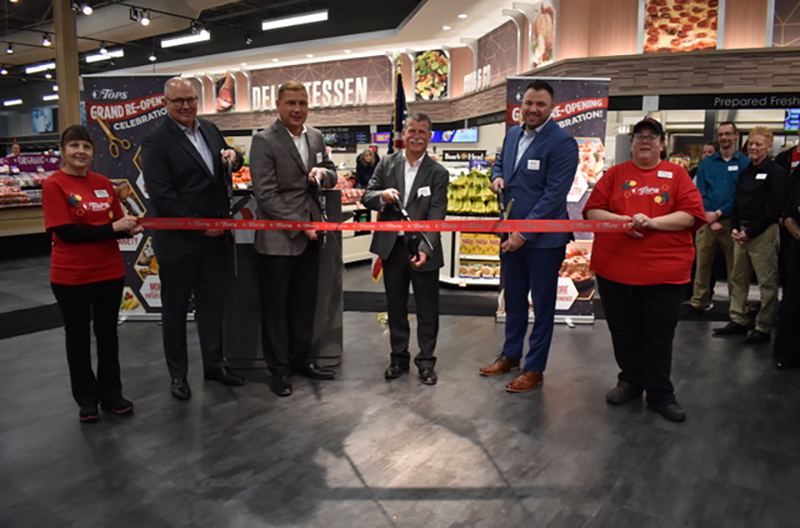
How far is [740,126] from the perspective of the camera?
8695mm

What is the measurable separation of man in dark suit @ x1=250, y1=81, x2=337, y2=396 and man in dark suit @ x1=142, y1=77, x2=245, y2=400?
0.27 meters

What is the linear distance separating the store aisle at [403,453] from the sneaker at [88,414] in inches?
2.6

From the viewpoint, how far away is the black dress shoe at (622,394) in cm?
350

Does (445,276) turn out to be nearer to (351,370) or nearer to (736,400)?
(351,370)

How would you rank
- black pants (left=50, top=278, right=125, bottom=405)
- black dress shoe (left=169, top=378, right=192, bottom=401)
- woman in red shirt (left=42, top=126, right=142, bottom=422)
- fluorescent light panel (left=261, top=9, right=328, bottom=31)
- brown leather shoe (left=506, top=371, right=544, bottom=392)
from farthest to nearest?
fluorescent light panel (left=261, top=9, right=328, bottom=31) < brown leather shoe (left=506, top=371, right=544, bottom=392) < black dress shoe (left=169, top=378, right=192, bottom=401) < black pants (left=50, top=278, right=125, bottom=405) < woman in red shirt (left=42, top=126, right=142, bottom=422)

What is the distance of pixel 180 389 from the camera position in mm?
3555

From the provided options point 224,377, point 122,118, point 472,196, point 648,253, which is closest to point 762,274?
point 648,253

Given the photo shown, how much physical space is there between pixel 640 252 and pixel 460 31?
1082 centimetres

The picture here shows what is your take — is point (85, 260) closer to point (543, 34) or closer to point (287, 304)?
point (287, 304)

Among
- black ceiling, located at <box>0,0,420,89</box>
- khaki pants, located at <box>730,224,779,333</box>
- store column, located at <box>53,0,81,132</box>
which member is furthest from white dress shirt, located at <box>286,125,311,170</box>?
black ceiling, located at <box>0,0,420,89</box>

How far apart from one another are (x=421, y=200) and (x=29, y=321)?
13.2 feet

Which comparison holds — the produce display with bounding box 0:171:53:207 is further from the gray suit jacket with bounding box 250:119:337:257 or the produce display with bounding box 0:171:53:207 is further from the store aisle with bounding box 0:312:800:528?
the gray suit jacket with bounding box 250:119:337:257

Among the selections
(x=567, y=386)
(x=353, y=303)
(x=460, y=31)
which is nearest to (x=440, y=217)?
(x=567, y=386)

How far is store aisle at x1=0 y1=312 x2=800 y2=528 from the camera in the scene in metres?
2.37
